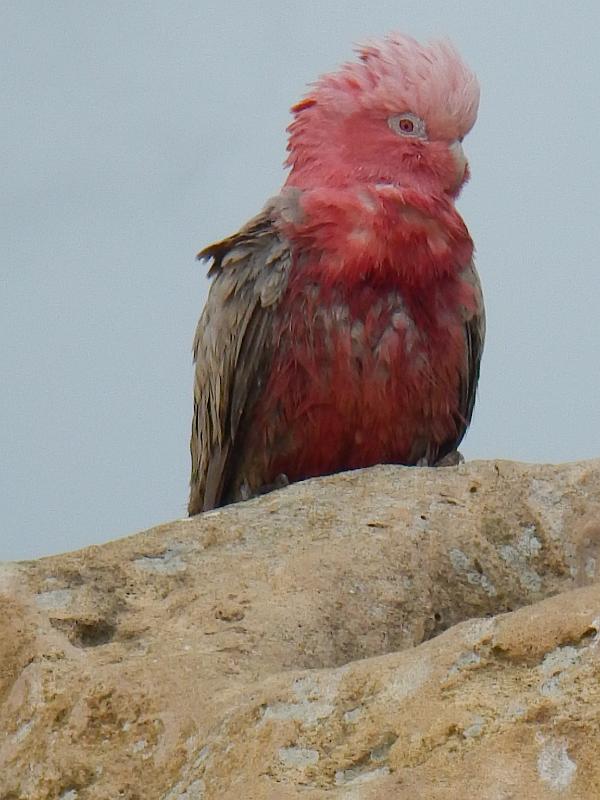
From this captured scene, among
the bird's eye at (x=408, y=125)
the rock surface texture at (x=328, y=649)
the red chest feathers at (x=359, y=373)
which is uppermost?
the bird's eye at (x=408, y=125)

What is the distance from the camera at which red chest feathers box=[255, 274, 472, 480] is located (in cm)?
604

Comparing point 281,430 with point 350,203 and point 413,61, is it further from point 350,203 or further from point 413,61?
point 413,61

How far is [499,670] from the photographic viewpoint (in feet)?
9.10

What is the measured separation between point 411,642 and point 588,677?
1.43 meters

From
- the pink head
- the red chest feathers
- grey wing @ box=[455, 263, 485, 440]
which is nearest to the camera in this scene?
the red chest feathers

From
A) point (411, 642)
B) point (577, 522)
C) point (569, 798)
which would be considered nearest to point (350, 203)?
point (577, 522)

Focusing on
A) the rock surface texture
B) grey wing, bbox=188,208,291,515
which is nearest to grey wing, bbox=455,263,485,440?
grey wing, bbox=188,208,291,515

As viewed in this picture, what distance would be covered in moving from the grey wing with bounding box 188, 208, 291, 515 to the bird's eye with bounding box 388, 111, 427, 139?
78cm

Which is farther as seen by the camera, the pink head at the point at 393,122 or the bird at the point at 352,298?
the pink head at the point at 393,122

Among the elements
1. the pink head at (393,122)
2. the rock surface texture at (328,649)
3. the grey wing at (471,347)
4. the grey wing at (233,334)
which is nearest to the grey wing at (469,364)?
the grey wing at (471,347)

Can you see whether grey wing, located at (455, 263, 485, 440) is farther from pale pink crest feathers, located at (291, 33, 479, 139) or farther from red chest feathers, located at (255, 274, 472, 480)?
pale pink crest feathers, located at (291, 33, 479, 139)

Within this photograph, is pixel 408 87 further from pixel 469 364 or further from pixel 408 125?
pixel 469 364

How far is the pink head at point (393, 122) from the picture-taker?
6.31 m

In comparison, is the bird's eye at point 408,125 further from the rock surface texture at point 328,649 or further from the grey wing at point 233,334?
the rock surface texture at point 328,649
